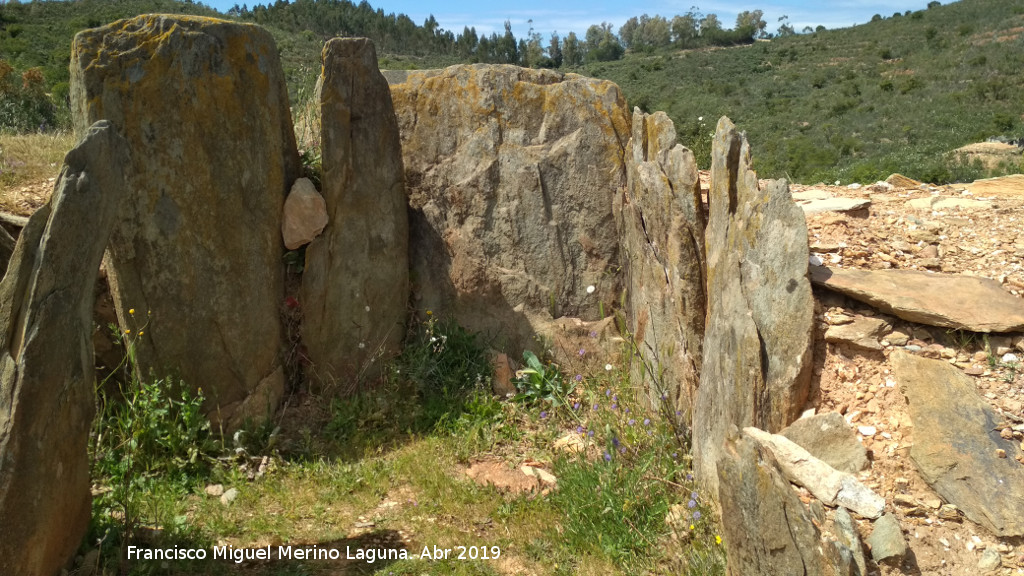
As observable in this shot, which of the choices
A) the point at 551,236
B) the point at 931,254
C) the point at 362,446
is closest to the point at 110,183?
the point at 362,446

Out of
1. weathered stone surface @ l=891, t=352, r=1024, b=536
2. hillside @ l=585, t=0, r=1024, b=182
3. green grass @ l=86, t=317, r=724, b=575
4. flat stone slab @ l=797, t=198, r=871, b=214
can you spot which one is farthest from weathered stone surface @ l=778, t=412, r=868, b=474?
hillside @ l=585, t=0, r=1024, b=182

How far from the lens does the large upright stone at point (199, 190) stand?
432 cm

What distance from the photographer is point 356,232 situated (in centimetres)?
511

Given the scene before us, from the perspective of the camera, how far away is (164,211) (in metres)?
4.43

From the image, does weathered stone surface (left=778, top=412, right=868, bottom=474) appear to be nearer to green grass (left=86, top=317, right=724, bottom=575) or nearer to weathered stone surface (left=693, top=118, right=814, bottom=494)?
weathered stone surface (left=693, top=118, right=814, bottom=494)

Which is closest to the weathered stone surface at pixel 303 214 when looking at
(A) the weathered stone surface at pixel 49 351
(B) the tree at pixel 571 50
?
(A) the weathered stone surface at pixel 49 351

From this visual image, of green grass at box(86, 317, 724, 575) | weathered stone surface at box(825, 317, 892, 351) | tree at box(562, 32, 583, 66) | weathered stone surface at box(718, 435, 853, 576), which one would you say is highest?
tree at box(562, 32, 583, 66)

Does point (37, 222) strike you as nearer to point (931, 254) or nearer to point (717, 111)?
point (931, 254)

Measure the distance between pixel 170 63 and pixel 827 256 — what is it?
3.85 meters

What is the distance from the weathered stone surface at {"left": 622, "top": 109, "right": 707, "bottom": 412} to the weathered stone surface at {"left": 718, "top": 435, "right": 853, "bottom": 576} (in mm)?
Answer: 1092

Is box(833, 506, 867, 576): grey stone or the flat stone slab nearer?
box(833, 506, 867, 576): grey stone

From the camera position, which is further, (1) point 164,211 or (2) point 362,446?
(2) point 362,446

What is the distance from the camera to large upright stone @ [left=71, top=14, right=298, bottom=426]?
14.2 ft

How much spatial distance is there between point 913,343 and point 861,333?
0.23 meters
